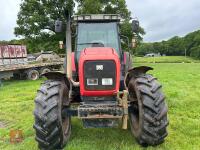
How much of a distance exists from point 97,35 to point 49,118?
2457 mm

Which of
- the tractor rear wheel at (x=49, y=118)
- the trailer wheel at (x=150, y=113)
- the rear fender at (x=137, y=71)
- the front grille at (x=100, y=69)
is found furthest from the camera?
the rear fender at (x=137, y=71)

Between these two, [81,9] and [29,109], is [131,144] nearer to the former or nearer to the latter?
[29,109]

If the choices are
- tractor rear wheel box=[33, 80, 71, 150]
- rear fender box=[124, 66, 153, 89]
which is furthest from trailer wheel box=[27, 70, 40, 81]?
tractor rear wheel box=[33, 80, 71, 150]

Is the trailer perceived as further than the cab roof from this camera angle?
Yes

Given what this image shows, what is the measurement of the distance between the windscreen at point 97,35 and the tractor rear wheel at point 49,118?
1694 mm

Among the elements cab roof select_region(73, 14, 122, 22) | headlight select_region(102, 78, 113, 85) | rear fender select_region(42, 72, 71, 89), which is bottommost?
headlight select_region(102, 78, 113, 85)

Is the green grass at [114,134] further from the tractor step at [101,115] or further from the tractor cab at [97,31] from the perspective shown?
the tractor cab at [97,31]

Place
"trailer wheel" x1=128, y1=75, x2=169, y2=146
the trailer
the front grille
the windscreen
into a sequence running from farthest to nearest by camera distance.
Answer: the trailer, the windscreen, the front grille, "trailer wheel" x1=128, y1=75, x2=169, y2=146

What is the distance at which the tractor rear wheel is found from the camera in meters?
5.26

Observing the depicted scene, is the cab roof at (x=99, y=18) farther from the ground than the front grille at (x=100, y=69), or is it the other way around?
the cab roof at (x=99, y=18)

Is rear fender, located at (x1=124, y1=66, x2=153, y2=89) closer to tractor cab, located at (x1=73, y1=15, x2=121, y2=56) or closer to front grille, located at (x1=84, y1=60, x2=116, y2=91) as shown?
front grille, located at (x1=84, y1=60, x2=116, y2=91)

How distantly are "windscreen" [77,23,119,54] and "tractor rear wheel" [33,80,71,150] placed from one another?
1.69 meters

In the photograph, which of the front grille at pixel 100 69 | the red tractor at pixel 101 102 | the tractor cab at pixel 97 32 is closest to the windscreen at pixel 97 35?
the tractor cab at pixel 97 32

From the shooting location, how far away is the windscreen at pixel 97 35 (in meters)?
7.00
